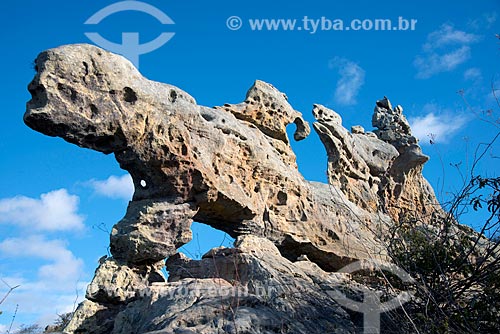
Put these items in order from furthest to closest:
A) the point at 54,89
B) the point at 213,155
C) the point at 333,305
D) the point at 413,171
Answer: the point at 413,171
the point at 213,155
the point at 54,89
the point at 333,305

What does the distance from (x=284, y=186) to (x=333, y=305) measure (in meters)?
4.21

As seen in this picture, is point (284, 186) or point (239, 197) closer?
point (239, 197)

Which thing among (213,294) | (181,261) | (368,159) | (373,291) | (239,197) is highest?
(368,159)

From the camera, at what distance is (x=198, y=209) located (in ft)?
31.1

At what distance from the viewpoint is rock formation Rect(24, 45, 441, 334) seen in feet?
21.9

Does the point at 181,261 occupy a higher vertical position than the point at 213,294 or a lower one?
higher

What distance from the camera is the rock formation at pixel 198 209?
6672 millimetres

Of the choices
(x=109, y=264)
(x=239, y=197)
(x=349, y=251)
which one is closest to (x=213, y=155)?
(x=239, y=197)

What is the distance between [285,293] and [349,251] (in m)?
4.46

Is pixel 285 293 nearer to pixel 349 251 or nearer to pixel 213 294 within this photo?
pixel 213 294

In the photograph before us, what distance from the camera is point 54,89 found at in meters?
8.08

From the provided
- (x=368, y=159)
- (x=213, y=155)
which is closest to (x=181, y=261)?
(x=213, y=155)

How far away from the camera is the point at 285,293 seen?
6.95m

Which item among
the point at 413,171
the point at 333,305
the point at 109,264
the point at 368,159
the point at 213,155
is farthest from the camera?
the point at 413,171
